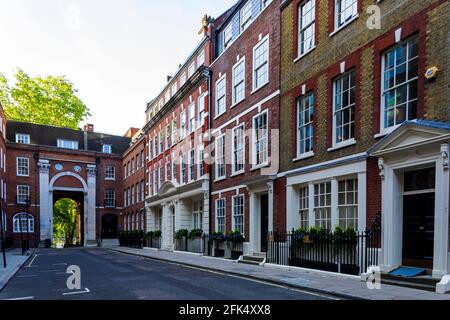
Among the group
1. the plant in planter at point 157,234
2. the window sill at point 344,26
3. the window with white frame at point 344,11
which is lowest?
the plant in planter at point 157,234

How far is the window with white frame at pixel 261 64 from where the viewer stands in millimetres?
18219

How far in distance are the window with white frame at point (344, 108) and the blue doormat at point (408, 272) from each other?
424cm

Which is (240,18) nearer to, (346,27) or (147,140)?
(346,27)

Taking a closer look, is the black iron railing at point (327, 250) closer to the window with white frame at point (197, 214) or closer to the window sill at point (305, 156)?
the window sill at point (305, 156)

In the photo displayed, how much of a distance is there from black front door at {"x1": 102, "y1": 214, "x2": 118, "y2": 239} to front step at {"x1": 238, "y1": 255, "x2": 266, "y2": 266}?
33553mm

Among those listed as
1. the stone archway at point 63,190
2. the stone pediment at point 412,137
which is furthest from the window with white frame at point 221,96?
the stone archway at point 63,190

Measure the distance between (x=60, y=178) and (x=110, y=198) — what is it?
634 centimetres

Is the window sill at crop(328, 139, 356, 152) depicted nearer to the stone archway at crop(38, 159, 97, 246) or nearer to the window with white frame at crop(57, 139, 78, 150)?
the stone archway at crop(38, 159, 97, 246)

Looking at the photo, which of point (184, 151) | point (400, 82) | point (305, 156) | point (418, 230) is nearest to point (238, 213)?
point (305, 156)

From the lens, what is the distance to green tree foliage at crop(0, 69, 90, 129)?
48.2 metres

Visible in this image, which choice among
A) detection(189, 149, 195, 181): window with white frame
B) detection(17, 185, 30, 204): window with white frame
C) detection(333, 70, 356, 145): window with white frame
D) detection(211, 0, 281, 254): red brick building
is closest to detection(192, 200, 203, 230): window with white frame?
detection(189, 149, 195, 181): window with white frame

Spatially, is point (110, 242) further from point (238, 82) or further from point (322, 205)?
point (322, 205)

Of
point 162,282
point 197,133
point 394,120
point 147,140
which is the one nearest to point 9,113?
point 147,140

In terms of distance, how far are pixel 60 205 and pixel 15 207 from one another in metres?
17.8
